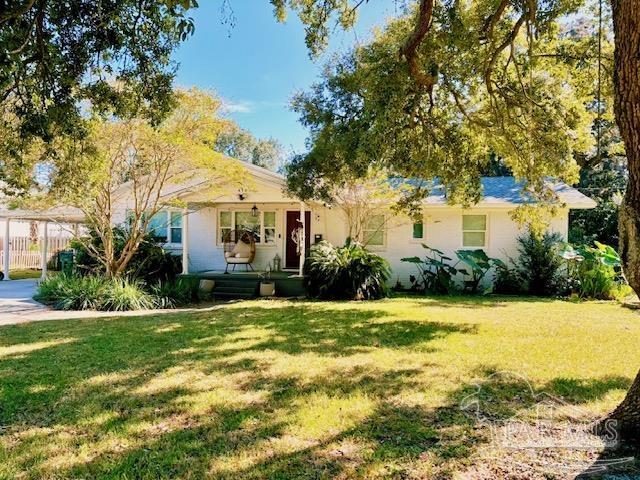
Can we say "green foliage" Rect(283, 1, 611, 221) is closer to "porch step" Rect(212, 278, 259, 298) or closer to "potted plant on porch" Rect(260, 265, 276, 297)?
"potted plant on porch" Rect(260, 265, 276, 297)

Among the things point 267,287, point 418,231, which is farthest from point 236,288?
point 418,231

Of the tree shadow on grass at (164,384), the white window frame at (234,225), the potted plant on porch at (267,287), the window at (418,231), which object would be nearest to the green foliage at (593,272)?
the window at (418,231)

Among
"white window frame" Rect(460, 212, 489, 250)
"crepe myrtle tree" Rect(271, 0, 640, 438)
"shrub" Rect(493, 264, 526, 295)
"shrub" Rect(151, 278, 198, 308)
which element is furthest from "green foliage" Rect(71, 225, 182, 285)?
"shrub" Rect(493, 264, 526, 295)

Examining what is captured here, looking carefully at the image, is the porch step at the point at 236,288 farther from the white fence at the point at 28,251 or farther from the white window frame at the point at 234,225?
the white fence at the point at 28,251

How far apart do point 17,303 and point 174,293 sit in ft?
13.5

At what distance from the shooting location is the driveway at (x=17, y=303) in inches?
407

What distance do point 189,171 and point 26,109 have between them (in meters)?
6.27

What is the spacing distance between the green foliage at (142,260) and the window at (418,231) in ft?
28.0

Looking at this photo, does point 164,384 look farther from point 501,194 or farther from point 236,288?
point 501,194

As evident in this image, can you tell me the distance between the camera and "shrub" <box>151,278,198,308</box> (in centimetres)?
1261

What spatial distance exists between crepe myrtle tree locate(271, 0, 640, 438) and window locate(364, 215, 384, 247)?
4.61 meters

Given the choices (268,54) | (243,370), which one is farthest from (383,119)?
(268,54)

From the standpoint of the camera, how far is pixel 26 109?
6645 mm

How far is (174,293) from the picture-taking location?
13305 mm
